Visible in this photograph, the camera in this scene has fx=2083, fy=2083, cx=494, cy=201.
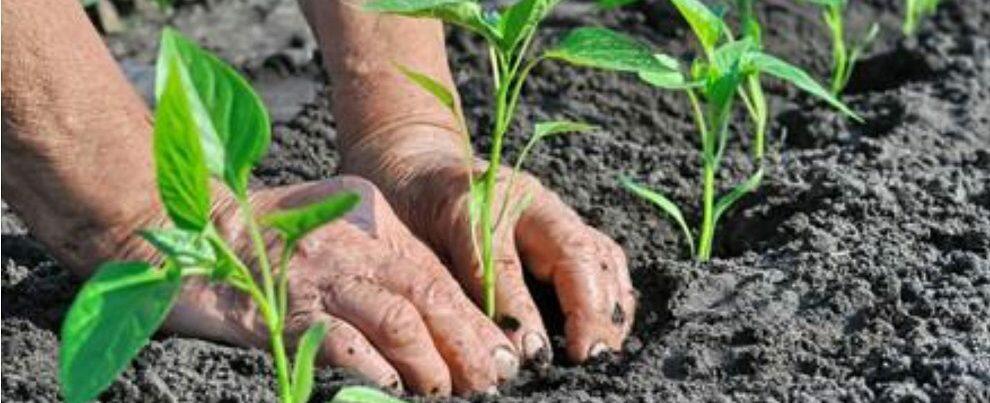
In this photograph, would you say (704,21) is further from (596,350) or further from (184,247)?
(184,247)

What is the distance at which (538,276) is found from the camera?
255 centimetres

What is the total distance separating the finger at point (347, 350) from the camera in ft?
7.43

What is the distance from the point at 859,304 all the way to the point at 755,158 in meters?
0.71

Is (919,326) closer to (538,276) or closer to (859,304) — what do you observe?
(859,304)

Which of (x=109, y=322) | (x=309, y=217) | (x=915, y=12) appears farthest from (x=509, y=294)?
(x=915, y=12)

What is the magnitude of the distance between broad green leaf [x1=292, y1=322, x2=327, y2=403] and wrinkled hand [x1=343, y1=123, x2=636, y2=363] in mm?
539

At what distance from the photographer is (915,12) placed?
393 centimetres

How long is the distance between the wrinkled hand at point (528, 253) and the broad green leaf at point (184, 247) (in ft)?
2.05

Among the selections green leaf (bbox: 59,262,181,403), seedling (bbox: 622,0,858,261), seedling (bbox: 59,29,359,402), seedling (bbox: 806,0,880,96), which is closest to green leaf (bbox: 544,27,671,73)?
seedling (bbox: 622,0,858,261)

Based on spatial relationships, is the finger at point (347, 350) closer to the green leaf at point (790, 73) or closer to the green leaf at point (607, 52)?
the green leaf at point (607, 52)

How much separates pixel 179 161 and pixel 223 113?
0.06 meters

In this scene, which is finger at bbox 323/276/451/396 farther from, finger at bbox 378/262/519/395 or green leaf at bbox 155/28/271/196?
green leaf at bbox 155/28/271/196

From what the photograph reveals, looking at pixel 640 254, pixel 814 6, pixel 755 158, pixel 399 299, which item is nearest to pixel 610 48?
pixel 399 299

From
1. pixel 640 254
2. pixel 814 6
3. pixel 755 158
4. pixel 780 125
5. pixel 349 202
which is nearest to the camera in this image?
pixel 349 202
